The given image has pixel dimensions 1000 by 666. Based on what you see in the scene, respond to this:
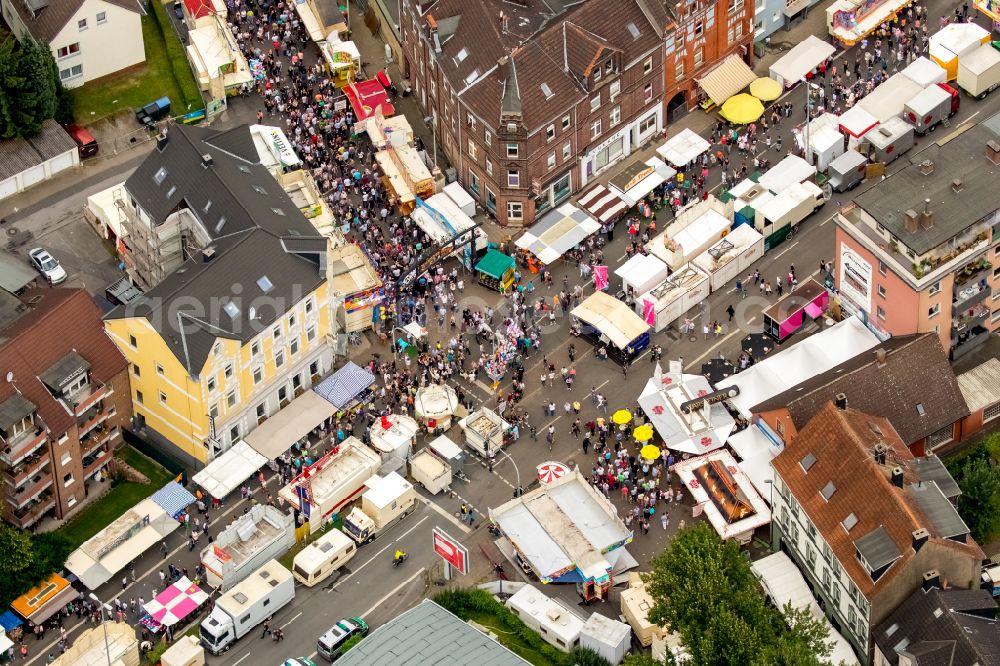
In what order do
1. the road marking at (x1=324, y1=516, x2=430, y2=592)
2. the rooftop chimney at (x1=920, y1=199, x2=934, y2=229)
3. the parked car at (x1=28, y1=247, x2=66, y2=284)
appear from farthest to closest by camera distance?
the parked car at (x1=28, y1=247, x2=66, y2=284), the rooftop chimney at (x1=920, y1=199, x2=934, y2=229), the road marking at (x1=324, y1=516, x2=430, y2=592)

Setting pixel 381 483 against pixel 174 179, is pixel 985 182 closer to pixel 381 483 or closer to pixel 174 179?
pixel 381 483

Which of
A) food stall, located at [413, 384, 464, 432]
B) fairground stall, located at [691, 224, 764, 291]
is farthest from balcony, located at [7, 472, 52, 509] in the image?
fairground stall, located at [691, 224, 764, 291]

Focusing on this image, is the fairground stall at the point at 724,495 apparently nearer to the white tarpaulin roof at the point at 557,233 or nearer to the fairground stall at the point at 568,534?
the fairground stall at the point at 568,534

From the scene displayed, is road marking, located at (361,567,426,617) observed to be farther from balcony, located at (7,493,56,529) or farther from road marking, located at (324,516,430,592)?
balcony, located at (7,493,56,529)

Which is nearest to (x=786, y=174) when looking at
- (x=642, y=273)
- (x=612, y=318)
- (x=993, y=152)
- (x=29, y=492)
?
(x=642, y=273)

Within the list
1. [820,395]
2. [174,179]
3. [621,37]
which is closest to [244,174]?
[174,179]

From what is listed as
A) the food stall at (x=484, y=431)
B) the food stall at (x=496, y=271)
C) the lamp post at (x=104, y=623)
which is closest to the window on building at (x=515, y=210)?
the food stall at (x=496, y=271)

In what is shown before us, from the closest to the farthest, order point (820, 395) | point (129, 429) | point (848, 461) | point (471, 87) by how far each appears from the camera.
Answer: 1. point (848, 461)
2. point (820, 395)
3. point (129, 429)
4. point (471, 87)
